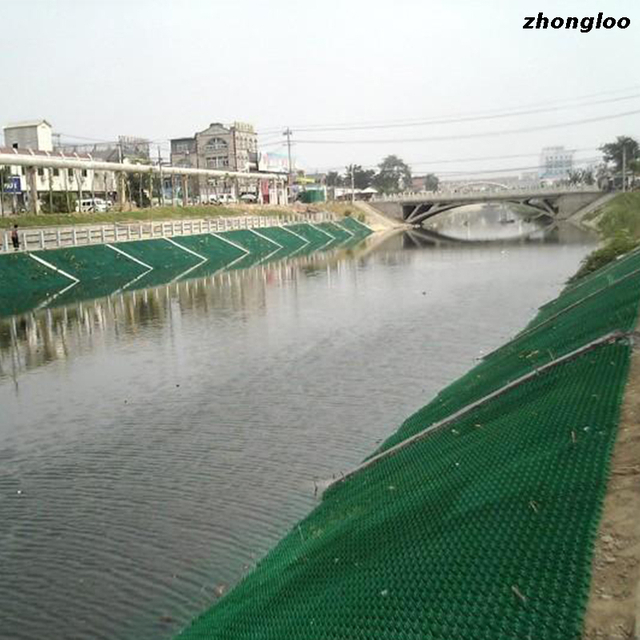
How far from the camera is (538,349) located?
1162cm

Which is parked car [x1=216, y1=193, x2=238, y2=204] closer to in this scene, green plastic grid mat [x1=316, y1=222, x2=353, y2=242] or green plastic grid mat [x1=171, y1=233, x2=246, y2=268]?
green plastic grid mat [x1=316, y1=222, x2=353, y2=242]

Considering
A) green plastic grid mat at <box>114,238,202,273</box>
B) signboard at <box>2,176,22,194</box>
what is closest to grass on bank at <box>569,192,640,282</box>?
green plastic grid mat at <box>114,238,202,273</box>

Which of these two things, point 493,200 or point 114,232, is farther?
point 493,200

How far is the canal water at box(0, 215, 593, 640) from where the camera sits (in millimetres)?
7672

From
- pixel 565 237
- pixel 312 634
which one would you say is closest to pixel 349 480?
pixel 312 634

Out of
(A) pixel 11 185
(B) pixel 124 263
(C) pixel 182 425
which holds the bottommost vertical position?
(C) pixel 182 425

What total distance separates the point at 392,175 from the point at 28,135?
98701 millimetres

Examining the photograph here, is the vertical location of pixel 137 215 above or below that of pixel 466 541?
above

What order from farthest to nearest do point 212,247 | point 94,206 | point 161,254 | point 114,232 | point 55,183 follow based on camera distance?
point 55,183, point 94,206, point 212,247, point 161,254, point 114,232

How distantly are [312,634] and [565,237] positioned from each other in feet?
200

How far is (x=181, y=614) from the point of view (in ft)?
22.9

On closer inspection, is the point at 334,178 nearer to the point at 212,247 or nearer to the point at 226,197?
the point at 226,197

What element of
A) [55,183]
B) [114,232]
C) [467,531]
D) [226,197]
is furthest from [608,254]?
[226,197]

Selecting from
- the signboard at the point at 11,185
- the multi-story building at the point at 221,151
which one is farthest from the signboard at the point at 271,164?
the signboard at the point at 11,185
